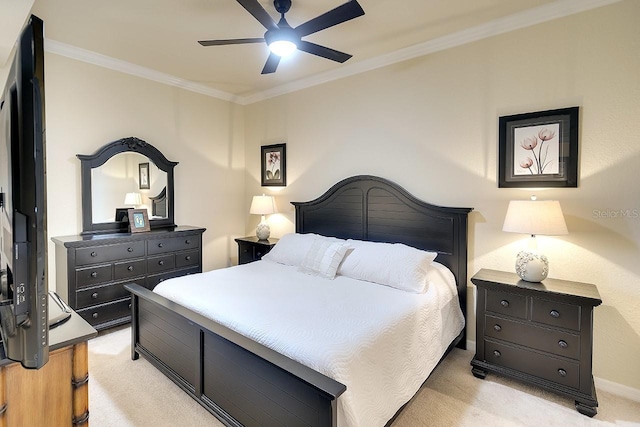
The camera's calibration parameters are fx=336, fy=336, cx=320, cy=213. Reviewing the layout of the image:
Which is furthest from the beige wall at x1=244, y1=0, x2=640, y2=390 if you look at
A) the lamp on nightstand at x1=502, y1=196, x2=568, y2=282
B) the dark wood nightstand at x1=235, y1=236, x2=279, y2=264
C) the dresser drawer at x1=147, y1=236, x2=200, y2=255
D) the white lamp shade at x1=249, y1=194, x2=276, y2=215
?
the dresser drawer at x1=147, y1=236, x2=200, y2=255

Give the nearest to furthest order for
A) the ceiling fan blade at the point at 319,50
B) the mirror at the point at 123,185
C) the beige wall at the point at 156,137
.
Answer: the ceiling fan blade at the point at 319,50 < the beige wall at the point at 156,137 < the mirror at the point at 123,185

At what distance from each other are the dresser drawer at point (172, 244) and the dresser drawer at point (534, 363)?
3.18 metres

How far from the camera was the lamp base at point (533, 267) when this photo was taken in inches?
96.2

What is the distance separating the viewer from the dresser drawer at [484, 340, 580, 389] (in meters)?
2.21

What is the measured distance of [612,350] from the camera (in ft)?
7.91

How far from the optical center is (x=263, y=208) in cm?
429

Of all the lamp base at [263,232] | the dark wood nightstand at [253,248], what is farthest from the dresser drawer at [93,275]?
the lamp base at [263,232]

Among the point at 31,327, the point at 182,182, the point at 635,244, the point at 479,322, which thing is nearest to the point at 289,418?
the point at 31,327

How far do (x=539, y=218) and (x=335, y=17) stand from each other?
6.31 ft

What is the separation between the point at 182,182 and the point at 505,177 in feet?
12.0

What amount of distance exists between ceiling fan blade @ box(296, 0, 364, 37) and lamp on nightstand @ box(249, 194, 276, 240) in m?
2.36

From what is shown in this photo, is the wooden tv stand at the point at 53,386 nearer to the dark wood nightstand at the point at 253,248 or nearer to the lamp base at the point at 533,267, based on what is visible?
the lamp base at the point at 533,267

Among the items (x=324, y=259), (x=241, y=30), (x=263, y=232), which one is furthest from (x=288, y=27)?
(x=263, y=232)

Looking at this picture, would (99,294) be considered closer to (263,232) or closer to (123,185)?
(123,185)
